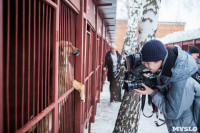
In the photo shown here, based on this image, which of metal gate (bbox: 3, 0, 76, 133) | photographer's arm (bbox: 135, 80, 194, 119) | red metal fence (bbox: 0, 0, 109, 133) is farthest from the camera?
photographer's arm (bbox: 135, 80, 194, 119)

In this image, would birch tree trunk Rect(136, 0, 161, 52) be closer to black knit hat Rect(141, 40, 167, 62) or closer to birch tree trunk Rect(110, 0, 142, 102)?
black knit hat Rect(141, 40, 167, 62)

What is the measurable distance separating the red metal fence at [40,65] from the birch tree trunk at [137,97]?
0.93m

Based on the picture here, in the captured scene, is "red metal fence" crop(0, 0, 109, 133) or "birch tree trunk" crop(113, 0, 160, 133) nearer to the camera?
"red metal fence" crop(0, 0, 109, 133)

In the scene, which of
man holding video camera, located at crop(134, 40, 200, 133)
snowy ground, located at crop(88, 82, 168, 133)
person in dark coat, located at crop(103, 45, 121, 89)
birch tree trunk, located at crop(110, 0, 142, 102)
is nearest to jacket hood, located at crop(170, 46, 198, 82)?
man holding video camera, located at crop(134, 40, 200, 133)

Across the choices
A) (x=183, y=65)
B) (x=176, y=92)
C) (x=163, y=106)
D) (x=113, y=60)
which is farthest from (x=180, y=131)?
(x=113, y=60)

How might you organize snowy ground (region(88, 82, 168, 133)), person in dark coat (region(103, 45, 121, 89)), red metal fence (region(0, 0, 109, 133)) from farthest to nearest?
person in dark coat (region(103, 45, 121, 89)), snowy ground (region(88, 82, 168, 133)), red metal fence (region(0, 0, 109, 133))

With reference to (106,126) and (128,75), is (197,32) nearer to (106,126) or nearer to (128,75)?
(106,126)

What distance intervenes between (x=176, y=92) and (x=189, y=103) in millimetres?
192

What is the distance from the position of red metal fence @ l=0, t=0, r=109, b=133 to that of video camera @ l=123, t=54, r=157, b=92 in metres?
0.80

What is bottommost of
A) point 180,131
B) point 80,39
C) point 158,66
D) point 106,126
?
point 106,126

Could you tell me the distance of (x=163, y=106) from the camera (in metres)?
1.54

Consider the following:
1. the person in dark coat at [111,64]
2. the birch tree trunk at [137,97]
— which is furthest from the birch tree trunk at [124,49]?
the birch tree trunk at [137,97]

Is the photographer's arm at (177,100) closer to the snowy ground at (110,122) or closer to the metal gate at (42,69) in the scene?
the metal gate at (42,69)

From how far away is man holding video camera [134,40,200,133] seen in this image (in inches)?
53.5
